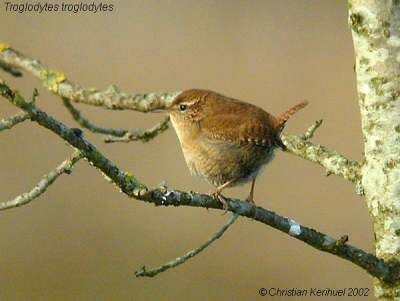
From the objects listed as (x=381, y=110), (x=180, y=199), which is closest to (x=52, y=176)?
(x=180, y=199)

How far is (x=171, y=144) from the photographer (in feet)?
32.4

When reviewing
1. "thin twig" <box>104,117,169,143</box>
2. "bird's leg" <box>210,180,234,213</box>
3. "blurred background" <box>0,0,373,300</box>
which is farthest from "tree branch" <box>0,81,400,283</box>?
"blurred background" <box>0,0,373,300</box>

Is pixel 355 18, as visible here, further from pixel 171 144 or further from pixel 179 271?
pixel 171 144

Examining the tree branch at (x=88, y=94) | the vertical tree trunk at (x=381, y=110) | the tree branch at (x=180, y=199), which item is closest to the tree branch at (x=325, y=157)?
the tree branch at (x=88, y=94)

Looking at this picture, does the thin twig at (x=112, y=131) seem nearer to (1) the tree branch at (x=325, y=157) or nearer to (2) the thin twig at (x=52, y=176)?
(1) the tree branch at (x=325, y=157)

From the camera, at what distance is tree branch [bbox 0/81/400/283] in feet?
8.53

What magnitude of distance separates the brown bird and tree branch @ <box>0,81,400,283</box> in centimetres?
86

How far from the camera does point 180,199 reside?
10.00 ft

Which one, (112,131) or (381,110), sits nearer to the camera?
(381,110)

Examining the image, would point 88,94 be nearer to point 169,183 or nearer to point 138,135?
point 138,135

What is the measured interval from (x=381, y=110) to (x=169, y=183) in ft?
19.4

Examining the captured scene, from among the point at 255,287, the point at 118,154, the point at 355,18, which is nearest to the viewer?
the point at 355,18

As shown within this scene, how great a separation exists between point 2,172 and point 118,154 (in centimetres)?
114

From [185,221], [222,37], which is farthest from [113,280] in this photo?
[222,37]
